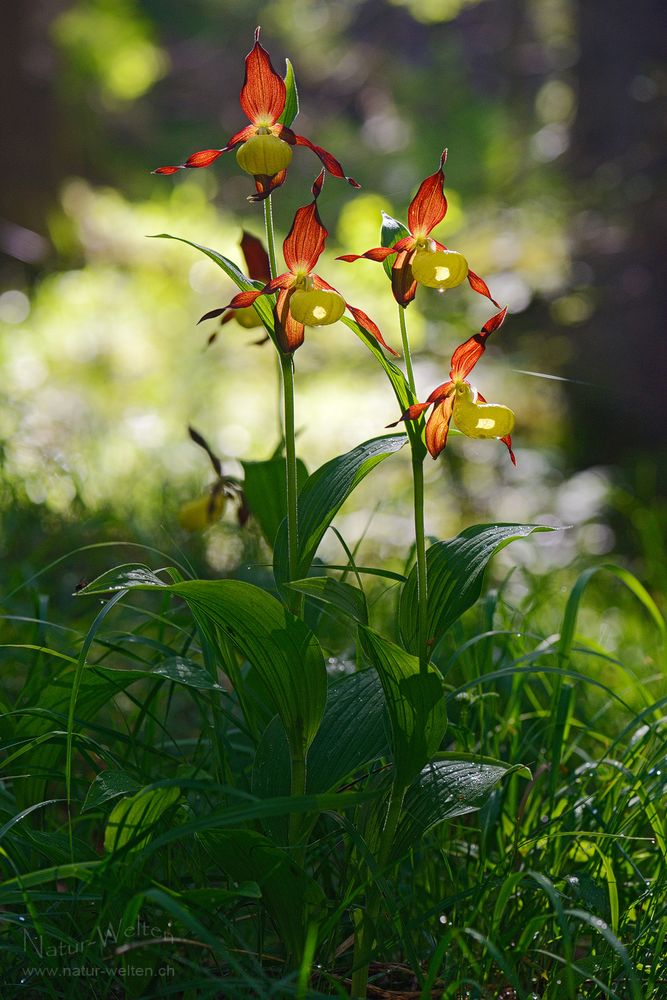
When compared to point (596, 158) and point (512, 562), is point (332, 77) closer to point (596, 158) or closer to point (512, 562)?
point (596, 158)

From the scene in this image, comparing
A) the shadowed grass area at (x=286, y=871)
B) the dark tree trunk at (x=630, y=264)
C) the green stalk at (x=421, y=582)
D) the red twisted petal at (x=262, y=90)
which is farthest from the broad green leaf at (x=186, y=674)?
the dark tree trunk at (x=630, y=264)

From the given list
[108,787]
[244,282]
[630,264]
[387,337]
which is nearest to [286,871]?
[108,787]

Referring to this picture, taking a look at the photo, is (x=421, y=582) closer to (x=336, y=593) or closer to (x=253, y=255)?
(x=336, y=593)

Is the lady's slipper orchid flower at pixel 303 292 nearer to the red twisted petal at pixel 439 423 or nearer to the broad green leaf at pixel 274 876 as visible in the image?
the red twisted petal at pixel 439 423

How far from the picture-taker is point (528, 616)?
71cm

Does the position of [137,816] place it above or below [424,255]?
below

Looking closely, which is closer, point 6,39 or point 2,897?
point 2,897

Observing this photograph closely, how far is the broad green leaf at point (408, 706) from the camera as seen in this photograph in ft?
1.45

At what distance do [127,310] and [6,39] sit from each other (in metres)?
2.16

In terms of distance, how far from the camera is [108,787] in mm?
461

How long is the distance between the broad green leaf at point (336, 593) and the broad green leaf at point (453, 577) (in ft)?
0.12

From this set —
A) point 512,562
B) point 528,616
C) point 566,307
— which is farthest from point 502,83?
point 528,616

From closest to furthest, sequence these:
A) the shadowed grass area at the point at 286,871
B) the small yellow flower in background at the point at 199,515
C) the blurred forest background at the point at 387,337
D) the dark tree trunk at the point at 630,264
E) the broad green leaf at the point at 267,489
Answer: the shadowed grass area at the point at 286,871
the broad green leaf at the point at 267,489
the small yellow flower in background at the point at 199,515
the blurred forest background at the point at 387,337
the dark tree trunk at the point at 630,264

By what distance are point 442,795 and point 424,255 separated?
1.00ft
